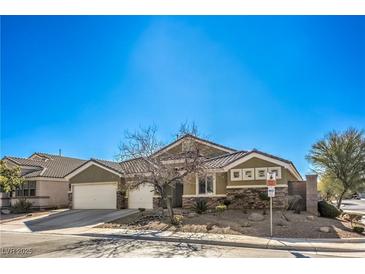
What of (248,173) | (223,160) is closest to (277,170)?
(248,173)

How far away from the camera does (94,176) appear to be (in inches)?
1128

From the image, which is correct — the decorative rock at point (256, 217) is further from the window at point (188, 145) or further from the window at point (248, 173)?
the window at point (188, 145)

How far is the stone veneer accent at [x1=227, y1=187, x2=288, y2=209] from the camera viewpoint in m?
21.4

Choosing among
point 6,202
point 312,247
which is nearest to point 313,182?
point 312,247

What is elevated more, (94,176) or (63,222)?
(94,176)

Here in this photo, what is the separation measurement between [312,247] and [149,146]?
433 inches

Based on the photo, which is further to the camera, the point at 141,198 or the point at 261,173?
the point at 141,198

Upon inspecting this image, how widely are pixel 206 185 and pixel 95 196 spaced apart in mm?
10058

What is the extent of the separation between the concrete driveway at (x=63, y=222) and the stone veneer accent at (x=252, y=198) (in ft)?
23.7

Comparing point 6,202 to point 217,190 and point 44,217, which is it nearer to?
point 44,217

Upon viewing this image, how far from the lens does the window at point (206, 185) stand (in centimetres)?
2373

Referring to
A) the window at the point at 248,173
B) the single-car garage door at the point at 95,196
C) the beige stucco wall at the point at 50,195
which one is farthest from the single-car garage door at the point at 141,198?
the beige stucco wall at the point at 50,195

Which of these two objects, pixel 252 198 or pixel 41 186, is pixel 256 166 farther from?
pixel 41 186

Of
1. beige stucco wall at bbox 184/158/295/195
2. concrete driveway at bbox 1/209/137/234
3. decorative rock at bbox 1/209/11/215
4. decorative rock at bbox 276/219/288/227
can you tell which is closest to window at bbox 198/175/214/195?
beige stucco wall at bbox 184/158/295/195
